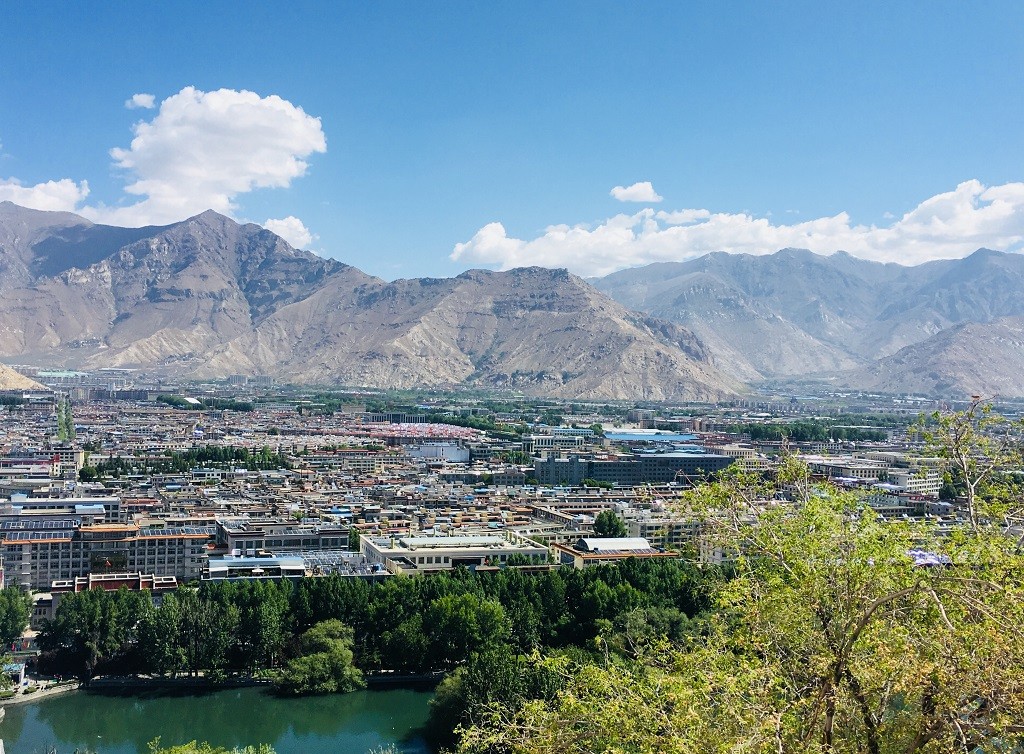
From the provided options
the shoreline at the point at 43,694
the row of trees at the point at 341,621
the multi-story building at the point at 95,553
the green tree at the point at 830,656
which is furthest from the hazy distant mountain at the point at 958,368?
the green tree at the point at 830,656

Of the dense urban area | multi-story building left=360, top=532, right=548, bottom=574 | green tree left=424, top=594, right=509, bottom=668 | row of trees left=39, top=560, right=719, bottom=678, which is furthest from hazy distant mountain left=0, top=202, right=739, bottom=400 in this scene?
green tree left=424, top=594, right=509, bottom=668

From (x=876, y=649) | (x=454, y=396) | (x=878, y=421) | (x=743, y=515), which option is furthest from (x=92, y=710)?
(x=454, y=396)

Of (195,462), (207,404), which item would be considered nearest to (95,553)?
(195,462)

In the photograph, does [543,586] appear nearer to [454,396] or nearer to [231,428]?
[231,428]

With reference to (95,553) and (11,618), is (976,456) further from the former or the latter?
(95,553)

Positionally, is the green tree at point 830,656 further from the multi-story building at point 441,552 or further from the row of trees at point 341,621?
the multi-story building at point 441,552

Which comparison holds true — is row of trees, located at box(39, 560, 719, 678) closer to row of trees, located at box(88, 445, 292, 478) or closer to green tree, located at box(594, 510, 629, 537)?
green tree, located at box(594, 510, 629, 537)
